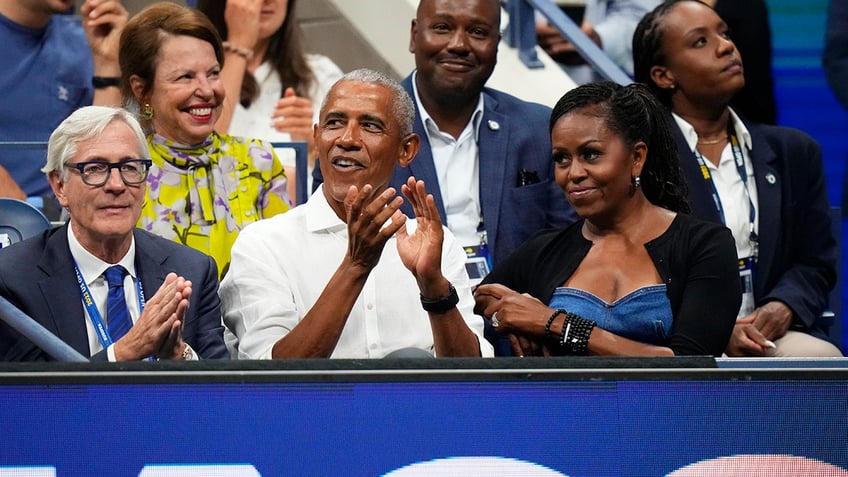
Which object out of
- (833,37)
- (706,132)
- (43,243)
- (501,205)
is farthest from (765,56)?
(43,243)

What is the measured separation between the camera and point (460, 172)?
15.6ft

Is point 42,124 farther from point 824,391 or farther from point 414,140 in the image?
point 824,391

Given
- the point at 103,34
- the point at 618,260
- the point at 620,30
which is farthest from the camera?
the point at 620,30

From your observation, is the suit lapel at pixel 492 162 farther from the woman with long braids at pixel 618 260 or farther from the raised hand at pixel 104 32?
the raised hand at pixel 104 32

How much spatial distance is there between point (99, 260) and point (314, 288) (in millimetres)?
576

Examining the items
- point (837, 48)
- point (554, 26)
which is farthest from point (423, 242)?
point (837, 48)

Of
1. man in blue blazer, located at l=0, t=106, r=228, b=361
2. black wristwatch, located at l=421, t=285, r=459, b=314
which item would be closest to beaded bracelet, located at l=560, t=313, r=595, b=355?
black wristwatch, located at l=421, t=285, r=459, b=314

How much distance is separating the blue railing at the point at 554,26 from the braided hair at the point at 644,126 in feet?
5.15

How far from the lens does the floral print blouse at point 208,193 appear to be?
442 cm

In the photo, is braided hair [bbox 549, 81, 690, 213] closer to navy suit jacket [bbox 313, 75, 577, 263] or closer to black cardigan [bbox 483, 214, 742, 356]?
black cardigan [bbox 483, 214, 742, 356]

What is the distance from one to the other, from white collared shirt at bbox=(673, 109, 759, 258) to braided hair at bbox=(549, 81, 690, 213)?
60 cm

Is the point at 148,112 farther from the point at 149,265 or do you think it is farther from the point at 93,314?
the point at 93,314

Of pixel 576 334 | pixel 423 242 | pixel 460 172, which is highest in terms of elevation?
pixel 460 172

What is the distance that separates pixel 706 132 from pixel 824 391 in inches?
81.5
